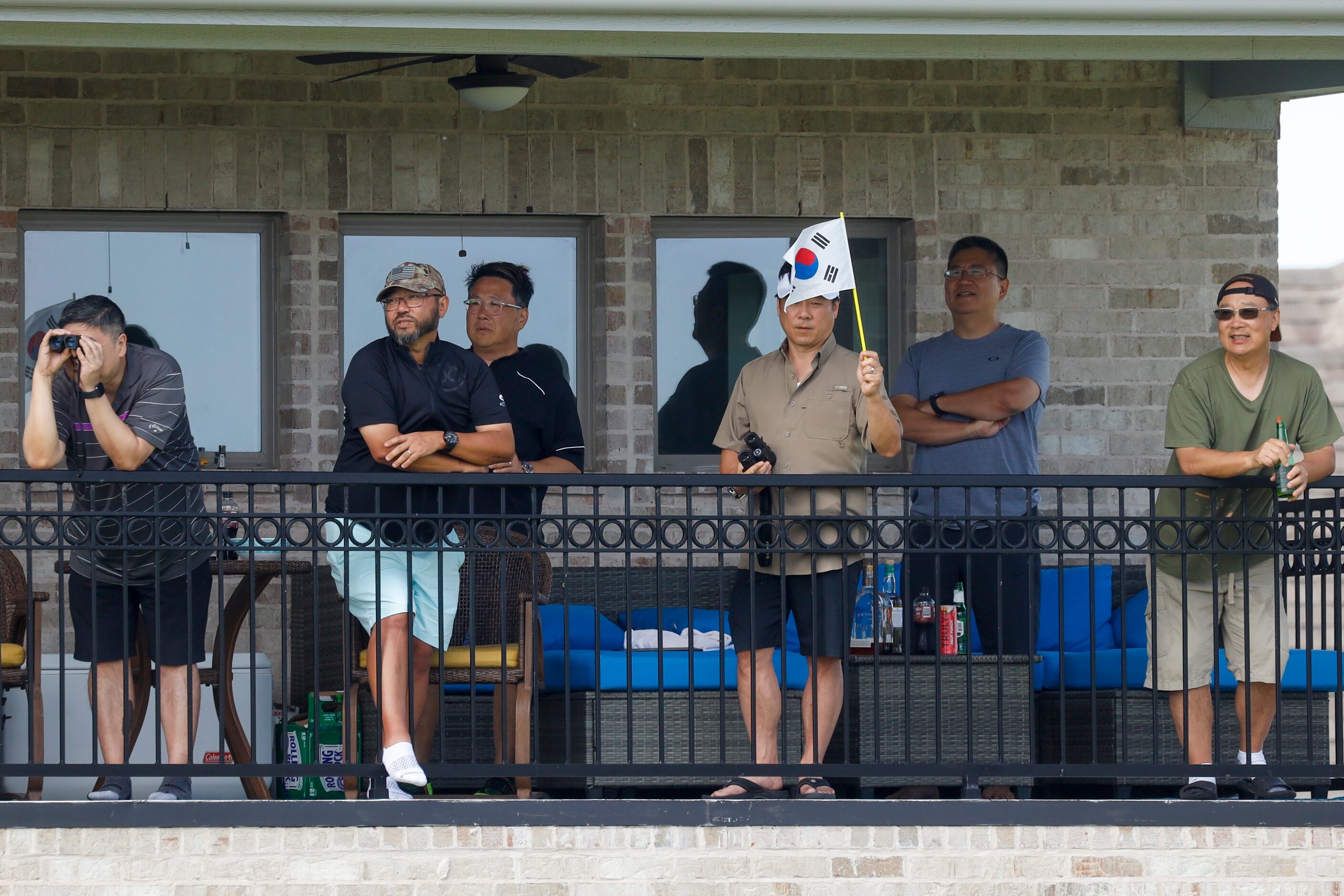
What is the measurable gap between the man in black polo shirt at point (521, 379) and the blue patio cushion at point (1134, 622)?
92.9 inches

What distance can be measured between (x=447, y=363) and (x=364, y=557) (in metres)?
0.68

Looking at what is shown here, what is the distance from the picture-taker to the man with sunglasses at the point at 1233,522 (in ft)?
17.3

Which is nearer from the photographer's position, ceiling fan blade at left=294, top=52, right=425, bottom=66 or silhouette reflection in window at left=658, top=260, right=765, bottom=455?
ceiling fan blade at left=294, top=52, right=425, bottom=66

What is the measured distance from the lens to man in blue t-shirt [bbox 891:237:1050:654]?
19.6 ft

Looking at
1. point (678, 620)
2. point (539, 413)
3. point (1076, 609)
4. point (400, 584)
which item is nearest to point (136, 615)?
point (400, 584)

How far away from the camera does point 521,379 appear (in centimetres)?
646

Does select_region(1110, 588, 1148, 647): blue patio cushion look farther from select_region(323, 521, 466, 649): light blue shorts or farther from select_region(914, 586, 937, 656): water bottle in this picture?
select_region(323, 521, 466, 649): light blue shorts

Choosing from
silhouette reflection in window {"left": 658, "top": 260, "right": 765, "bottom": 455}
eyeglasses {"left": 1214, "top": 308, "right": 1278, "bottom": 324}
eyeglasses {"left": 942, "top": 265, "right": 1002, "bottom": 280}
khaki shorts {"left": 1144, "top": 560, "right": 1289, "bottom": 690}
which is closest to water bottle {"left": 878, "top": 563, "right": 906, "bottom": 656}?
Result: khaki shorts {"left": 1144, "top": 560, "right": 1289, "bottom": 690}

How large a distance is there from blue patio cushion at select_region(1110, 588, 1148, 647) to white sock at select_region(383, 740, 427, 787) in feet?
9.98

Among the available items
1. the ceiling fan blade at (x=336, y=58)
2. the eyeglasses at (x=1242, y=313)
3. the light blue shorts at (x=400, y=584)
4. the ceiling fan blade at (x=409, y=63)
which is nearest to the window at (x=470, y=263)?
the ceiling fan blade at (x=409, y=63)

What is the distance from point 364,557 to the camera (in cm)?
532

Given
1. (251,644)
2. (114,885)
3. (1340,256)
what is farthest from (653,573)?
(1340,256)

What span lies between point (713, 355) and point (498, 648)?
2747mm

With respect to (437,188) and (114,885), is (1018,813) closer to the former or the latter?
(114,885)
